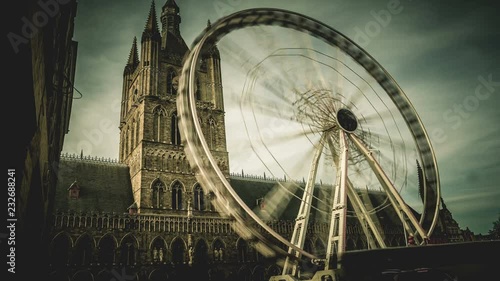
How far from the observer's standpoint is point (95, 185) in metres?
26.8

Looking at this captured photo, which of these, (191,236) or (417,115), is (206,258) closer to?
(191,236)

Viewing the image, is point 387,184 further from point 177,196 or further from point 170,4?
point 170,4

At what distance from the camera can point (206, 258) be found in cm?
2539

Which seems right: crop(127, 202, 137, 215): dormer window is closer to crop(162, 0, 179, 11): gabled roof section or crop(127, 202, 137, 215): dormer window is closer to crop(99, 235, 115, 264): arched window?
crop(99, 235, 115, 264): arched window

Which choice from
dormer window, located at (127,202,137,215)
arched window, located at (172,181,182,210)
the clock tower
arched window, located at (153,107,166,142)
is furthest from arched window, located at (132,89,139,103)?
dormer window, located at (127,202,137,215)

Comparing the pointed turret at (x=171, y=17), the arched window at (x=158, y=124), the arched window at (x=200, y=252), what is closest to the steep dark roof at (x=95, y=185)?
the arched window at (x=158, y=124)

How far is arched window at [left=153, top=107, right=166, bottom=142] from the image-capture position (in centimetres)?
2846

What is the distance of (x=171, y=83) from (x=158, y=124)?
17.4 feet

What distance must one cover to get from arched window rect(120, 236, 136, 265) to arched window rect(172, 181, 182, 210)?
448cm

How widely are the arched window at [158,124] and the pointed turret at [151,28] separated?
8071 mm

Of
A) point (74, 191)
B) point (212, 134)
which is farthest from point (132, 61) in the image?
point (74, 191)

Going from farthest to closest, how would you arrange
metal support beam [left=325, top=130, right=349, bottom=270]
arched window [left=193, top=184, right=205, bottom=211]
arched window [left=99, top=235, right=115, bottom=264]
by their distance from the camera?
arched window [left=193, top=184, right=205, bottom=211], arched window [left=99, top=235, right=115, bottom=264], metal support beam [left=325, top=130, right=349, bottom=270]

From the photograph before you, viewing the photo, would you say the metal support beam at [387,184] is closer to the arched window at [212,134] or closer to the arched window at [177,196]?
the arched window at [177,196]

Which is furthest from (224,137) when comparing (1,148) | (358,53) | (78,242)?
(1,148)
